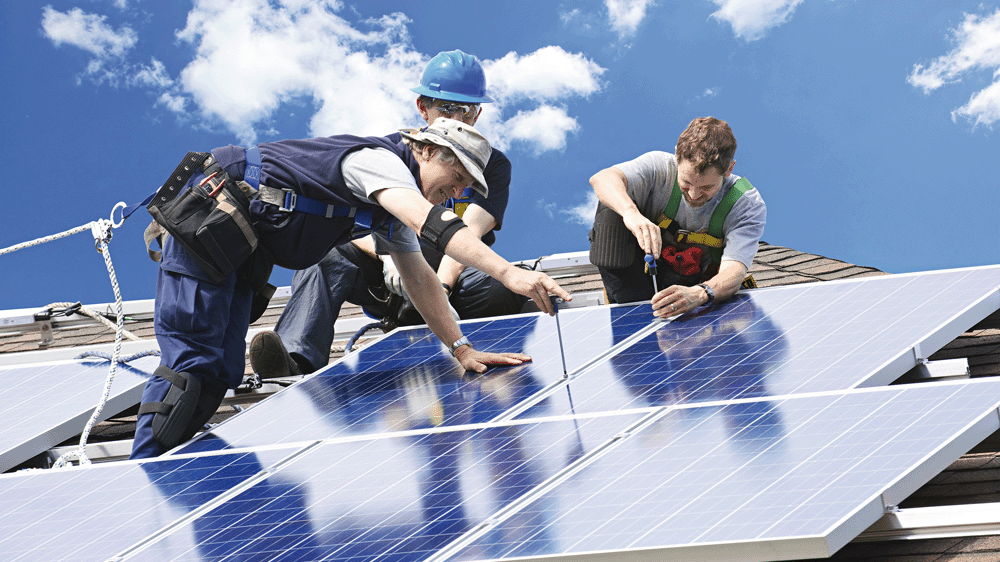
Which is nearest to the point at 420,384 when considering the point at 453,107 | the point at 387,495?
the point at 387,495

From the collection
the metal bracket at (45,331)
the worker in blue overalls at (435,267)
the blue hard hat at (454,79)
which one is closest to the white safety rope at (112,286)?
the worker in blue overalls at (435,267)

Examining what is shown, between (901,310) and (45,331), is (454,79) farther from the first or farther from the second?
(45,331)

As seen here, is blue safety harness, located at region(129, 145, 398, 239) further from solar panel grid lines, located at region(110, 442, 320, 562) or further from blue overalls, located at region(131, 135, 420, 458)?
solar panel grid lines, located at region(110, 442, 320, 562)

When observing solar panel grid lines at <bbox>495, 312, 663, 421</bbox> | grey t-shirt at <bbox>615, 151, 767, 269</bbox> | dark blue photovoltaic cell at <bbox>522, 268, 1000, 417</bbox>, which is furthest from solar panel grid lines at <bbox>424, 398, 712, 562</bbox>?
grey t-shirt at <bbox>615, 151, 767, 269</bbox>

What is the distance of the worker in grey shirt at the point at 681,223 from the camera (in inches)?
199

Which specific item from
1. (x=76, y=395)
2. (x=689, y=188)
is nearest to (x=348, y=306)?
(x=76, y=395)

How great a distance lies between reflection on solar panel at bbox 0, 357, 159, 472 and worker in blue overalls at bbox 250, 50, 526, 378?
94cm

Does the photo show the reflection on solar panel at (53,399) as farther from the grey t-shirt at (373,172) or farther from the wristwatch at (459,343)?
the grey t-shirt at (373,172)

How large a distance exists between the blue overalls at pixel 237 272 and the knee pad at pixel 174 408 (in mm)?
44

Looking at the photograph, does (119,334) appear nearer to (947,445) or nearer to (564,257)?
(947,445)

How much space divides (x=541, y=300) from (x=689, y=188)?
1.55 metres

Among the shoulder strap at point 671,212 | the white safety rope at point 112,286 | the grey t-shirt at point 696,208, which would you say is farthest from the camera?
the shoulder strap at point 671,212

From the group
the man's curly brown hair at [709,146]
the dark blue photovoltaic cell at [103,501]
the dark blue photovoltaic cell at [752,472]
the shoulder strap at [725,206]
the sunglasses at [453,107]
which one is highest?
the sunglasses at [453,107]

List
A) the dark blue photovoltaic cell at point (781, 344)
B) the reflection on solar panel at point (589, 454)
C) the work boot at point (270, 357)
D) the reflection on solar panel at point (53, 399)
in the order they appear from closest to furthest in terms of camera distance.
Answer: the reflection on solar panel at point (589, 454) < the dark blue photovoltaic cell at point (781, 344) < the reflection on solar panel at point (53, 399) < the work boot at point (270, 357)
